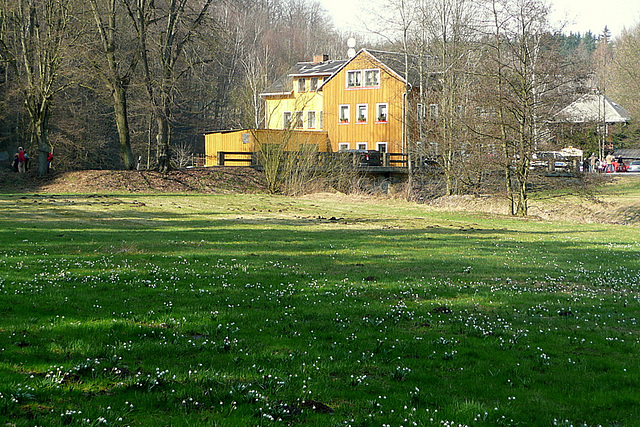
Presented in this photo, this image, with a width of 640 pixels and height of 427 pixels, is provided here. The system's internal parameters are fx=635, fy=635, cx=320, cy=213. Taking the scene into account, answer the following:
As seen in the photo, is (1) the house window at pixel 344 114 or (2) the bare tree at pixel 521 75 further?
(1) the house window at pixel 344 114

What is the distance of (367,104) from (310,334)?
62.7 meters

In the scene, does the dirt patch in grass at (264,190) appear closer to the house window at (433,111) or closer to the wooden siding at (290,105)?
the house window at (433,111)

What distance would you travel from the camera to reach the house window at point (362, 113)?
229 feet

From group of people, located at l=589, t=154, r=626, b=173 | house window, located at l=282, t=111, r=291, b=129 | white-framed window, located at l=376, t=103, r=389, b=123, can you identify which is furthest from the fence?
group of people, located at l=589, t=154, r=626, b=173

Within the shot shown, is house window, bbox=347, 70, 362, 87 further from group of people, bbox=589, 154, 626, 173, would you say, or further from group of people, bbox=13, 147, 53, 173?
group of people, bbox=13, 147, 53, 173

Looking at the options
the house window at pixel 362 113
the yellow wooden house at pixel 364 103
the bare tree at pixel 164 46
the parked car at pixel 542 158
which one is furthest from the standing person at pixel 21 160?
the parked car at pixel 542 158

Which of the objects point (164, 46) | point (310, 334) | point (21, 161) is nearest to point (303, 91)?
point (164, 46)

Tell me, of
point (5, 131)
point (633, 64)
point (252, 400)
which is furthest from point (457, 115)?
point (633, 64)

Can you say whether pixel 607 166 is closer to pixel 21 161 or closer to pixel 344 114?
pixel 344 114

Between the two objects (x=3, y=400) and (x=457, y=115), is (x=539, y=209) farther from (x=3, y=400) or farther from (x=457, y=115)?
(x=3, y=400)

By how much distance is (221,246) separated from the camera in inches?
747

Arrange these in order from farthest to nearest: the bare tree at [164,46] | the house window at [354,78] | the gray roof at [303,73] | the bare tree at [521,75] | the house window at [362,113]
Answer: the gray roof at [303,73] < the house window at [354,78] < the house window at [362,113] < the bare tree at [164,46] < the bare tree at [521,75]

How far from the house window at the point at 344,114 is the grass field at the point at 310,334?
52.4 metres

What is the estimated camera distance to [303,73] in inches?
3054
